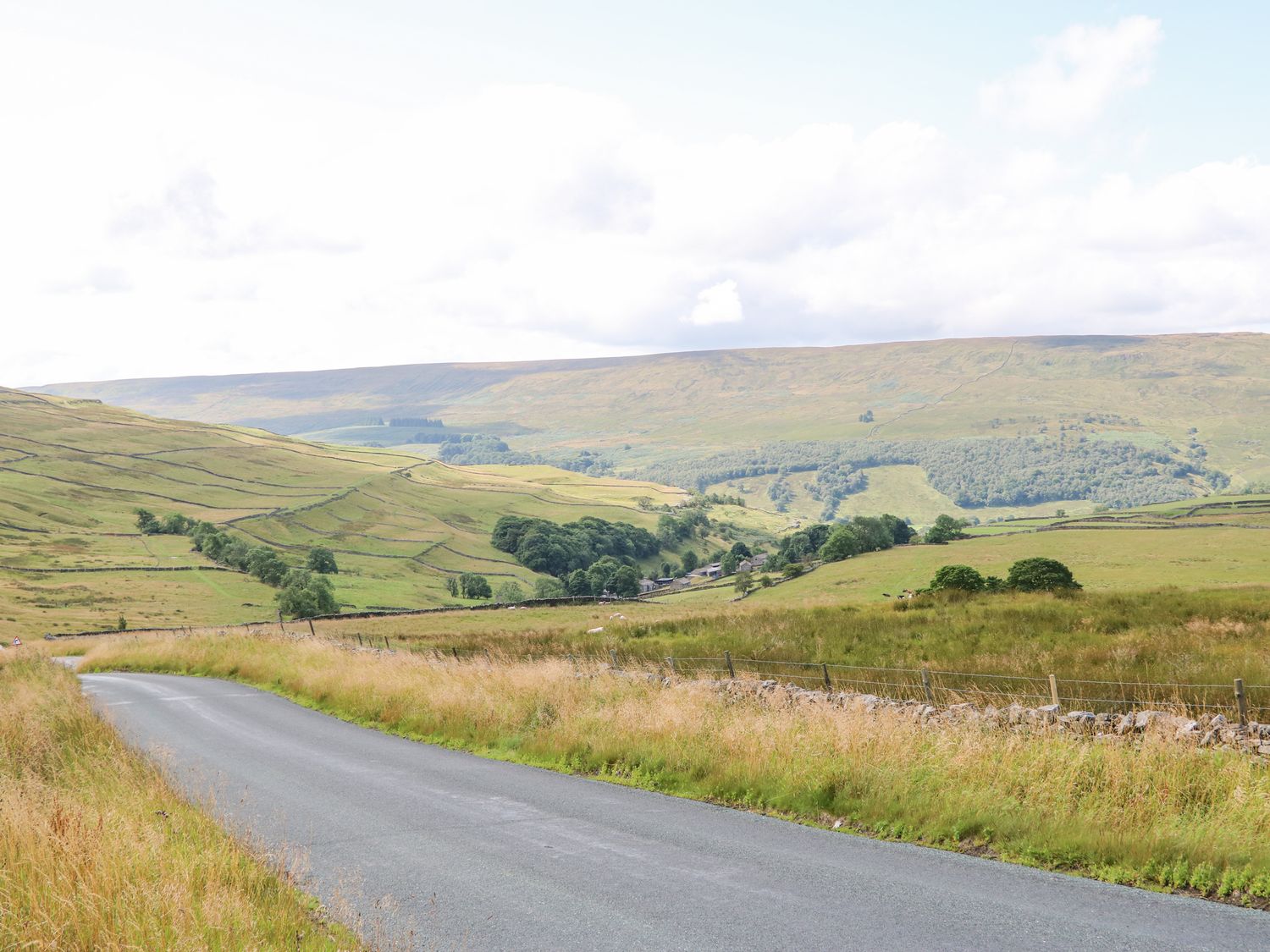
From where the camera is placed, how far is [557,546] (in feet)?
602

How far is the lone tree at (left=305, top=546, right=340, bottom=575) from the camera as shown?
14612 cm

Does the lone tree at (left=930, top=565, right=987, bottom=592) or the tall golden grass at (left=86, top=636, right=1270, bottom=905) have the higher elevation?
the tall golden grass at (left=86, top=636, right=1270, bottom=905)

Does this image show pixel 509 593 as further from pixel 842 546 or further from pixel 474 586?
pixel 842 546

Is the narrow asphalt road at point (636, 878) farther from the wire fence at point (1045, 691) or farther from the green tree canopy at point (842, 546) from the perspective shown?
the green tree canopy at point (842, 546)

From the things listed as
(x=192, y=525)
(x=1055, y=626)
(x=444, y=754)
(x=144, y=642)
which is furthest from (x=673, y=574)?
(x=444, y=754)

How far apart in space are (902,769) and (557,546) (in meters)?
173

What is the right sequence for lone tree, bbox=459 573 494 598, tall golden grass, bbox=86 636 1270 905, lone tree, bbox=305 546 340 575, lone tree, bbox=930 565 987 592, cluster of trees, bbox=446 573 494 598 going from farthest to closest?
lone tree, bbox=305 546 340 575 → cluster of trees, bbox=446 573 494 598 → lone tree, bbox=459 573 494 598 → lone tree, bbox=930 565 987 592 → tall golden grass, bbox=86 636 1270 905

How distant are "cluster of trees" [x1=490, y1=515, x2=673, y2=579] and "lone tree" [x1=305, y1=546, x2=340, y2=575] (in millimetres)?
41698

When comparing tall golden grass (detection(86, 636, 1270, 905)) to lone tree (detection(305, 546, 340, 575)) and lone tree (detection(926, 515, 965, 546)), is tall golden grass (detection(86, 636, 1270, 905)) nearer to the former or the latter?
lone tree (detection(926, 515, 965, 546))

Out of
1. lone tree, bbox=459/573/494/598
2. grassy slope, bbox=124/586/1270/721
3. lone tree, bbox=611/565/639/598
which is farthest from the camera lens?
lone tree, bbox=611/565/639/598

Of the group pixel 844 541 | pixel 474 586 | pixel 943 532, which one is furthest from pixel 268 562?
pixel 943 532

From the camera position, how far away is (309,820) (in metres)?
12.4

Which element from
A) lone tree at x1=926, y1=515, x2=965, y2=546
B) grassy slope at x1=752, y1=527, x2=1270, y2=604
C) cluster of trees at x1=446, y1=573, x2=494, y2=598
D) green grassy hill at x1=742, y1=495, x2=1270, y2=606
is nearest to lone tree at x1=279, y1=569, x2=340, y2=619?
cluster of trees at x1=446, y1=573, x2=494, y2=598

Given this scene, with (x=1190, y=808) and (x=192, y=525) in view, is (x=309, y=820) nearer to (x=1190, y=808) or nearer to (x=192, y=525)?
(x=1190, y=808)
